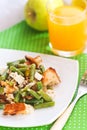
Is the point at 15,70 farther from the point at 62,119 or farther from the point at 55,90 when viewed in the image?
the point at 62,119

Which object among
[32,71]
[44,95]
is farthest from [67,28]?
[44,95]

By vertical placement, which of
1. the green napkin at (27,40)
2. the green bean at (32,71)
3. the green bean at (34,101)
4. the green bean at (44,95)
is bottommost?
the green bean at (34,101)

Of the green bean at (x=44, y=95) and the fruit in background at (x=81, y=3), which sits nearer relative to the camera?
the green bean at (x=44, y=95)

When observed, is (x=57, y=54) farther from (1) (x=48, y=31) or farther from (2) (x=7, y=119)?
(2) (x=7, y=119)

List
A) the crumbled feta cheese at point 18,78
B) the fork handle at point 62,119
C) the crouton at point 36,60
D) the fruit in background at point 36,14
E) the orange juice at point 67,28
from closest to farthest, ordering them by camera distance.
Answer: the fork handle at point 62,119 → the crumbled feta cheese at point 18,78 → the crouton at point 36,60 → the orange juice at point 67,28 → the fruit in background at point 36,14

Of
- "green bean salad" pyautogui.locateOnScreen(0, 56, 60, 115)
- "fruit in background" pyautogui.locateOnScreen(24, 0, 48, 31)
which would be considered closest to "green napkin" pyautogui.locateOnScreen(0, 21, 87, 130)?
"fruit in background" pyautogui.locateOnScreen(24, 0, 48, 31)

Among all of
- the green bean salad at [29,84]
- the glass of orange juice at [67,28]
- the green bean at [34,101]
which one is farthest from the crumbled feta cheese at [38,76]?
the glass of orange juice at [67,28]

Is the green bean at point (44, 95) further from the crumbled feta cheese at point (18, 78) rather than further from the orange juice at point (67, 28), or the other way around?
the orange juice at point (67, 28)
